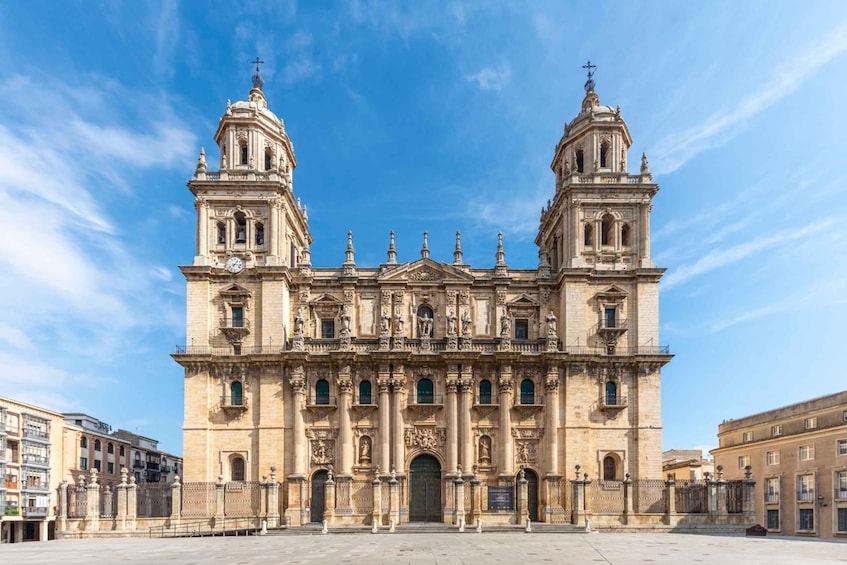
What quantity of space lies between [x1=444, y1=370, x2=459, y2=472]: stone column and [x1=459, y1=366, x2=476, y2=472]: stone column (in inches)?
15.2

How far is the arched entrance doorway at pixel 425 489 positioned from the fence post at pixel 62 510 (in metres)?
18.0

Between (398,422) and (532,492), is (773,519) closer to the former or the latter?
(532,492)

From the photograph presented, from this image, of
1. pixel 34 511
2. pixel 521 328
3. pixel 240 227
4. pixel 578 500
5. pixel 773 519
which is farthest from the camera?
pixel 34 511

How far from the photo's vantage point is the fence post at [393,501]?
1412 inches

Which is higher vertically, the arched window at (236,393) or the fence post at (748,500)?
the arched window at (236,393)

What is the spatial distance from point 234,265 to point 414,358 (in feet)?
39.6

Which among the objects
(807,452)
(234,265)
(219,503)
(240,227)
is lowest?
(219,503)

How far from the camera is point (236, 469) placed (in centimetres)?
3984

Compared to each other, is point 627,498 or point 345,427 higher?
point 345,427

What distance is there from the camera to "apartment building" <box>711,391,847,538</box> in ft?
143

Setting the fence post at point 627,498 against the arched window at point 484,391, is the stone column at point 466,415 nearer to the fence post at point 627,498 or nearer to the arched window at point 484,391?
the arched window at point 484,391

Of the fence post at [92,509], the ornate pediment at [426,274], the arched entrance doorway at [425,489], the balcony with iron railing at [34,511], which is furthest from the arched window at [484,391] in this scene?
the balcony with iron railing at [34,511]

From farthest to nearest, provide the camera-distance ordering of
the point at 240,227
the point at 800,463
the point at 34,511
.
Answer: the point at 34,511 < the point at 800,463 < the point at 240,227

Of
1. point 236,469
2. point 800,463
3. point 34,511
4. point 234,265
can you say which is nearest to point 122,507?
point 236,469
